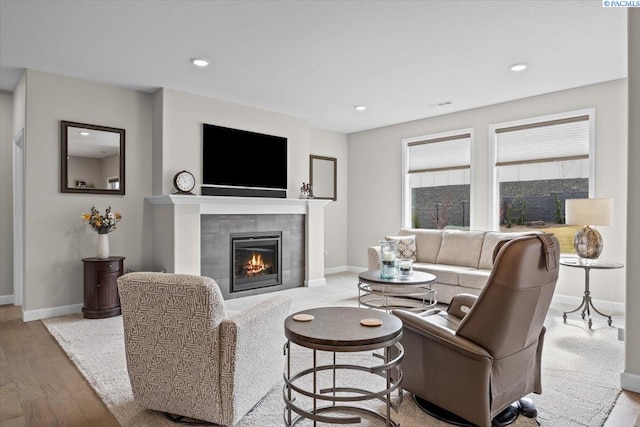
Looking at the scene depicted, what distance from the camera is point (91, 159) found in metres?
4.71

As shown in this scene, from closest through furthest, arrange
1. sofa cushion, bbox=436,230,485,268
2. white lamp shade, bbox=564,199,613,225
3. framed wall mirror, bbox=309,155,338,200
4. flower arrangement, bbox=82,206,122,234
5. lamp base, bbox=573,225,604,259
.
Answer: white lamp shade, bbox=564,199,613,225
lamp base, bbox=573,225,604,259
flower arrangement, bbox=82,206,122,234
sofa cushion, bbox=436,230,485,268
framed wall mirror, bbox=309,155,338,200

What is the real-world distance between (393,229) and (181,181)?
12.3 ft

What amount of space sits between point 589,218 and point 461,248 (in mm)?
1590

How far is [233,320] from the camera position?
6.63ft

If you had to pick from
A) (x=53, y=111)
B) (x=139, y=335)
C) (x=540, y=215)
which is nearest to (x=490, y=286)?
(x=139, y=335)

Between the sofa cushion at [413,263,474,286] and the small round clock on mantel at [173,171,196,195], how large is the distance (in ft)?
10.2

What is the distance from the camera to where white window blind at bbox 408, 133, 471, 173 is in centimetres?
614

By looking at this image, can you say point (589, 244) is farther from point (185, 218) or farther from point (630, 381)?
point (185, 218)

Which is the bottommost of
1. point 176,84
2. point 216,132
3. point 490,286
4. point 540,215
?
point 490,286

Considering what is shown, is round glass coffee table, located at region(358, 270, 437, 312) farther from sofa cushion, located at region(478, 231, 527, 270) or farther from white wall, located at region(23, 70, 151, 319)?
white wall, located at region(23, 70, 151, 319)

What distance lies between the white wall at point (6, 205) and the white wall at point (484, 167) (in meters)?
5.31

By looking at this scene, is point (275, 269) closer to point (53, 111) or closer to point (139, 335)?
point (53, 111)

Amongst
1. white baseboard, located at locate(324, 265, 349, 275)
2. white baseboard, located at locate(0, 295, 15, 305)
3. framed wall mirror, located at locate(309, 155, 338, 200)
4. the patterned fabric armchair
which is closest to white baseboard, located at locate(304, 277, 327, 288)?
white baseboard, located at locate(324, 265, 349, 275)

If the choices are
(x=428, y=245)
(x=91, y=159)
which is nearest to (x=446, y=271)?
(x=428, y=245)
